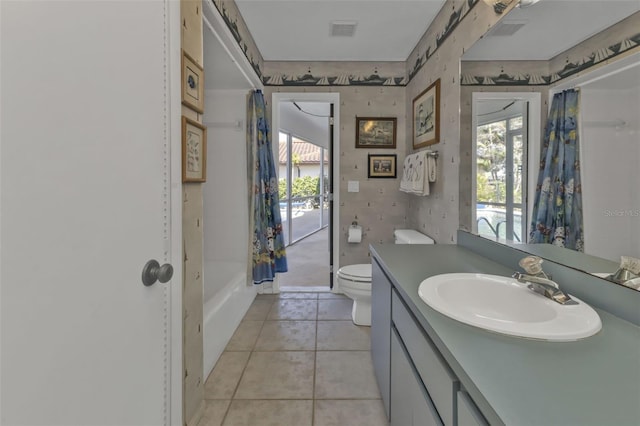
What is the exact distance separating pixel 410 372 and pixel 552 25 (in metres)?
1.42

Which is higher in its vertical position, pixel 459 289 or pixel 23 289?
pixel 23 289

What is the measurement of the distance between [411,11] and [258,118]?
4.91 ft

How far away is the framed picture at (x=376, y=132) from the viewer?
9.91 feet

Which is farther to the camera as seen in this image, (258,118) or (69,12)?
(258,118)

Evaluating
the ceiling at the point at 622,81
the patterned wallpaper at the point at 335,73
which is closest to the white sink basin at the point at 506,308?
the ceiling at the point at 622,81

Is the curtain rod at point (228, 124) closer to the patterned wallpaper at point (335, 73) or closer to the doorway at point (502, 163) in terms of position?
the patterned wallpaper at point (335, 73)

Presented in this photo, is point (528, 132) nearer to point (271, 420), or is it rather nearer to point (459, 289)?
point (459, 289)

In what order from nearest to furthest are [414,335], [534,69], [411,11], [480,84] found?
[414,335], [534,69], [480,84], [411,11]

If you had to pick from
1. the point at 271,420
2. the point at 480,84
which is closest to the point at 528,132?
the point at 480,84

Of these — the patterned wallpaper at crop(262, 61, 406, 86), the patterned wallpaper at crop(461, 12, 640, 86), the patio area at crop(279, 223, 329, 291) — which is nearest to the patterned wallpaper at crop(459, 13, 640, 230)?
the patterned wallpaper at crop(461, 12, 640, 86)

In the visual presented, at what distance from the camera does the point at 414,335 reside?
940 millimetres

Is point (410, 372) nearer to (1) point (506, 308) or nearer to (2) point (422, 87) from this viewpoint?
(1) point (506, 308)

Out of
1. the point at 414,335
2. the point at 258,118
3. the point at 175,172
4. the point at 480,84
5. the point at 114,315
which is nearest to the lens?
the point at 114,315

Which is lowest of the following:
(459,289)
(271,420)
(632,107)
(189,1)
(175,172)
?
(271,420)
